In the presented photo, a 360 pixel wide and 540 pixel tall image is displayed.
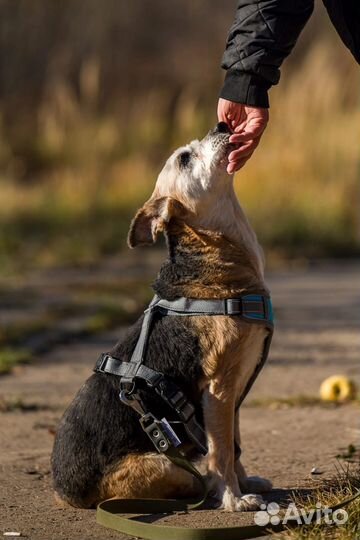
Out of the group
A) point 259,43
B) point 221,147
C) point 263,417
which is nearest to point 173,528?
point 221,147

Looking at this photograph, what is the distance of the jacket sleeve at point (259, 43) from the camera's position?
4188 mm

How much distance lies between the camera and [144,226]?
4719 mm

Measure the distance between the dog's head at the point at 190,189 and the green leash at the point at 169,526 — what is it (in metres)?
1.00

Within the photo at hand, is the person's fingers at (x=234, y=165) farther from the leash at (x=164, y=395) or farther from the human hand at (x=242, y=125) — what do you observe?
the leash at (x=164, y=395)

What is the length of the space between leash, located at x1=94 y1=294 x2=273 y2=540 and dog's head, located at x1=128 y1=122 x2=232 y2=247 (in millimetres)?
365

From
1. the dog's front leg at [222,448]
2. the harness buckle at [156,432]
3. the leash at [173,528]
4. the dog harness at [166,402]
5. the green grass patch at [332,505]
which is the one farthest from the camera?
the dog's front leg at [222,448]

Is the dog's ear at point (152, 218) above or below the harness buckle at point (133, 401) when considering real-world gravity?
above

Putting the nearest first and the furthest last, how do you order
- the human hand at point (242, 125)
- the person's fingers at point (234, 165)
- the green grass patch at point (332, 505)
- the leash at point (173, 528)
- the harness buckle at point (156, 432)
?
the green grass patch at point (332, 505)
the leash at point (173, 528)
the harness buckle at point (156, 432)
the human hand at point (242, 125)
the person's fingers at point (234, 165)

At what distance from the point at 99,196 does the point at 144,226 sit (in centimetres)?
960

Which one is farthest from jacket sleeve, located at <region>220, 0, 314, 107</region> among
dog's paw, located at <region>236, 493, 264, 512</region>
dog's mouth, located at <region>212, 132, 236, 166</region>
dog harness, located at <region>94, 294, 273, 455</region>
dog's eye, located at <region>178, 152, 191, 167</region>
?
dog's paw, located at <region>236, 493, 264, 512</region>

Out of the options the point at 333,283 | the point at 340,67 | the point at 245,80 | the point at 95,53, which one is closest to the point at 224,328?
the point at 245,80

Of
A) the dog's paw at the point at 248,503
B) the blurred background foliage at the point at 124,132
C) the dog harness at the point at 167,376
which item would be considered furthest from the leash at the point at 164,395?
the blurred background foliage at the point at 124,132

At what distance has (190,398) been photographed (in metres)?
4.36

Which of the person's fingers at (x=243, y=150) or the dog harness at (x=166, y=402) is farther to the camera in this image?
the person's fingers at (x=243, y=150)
